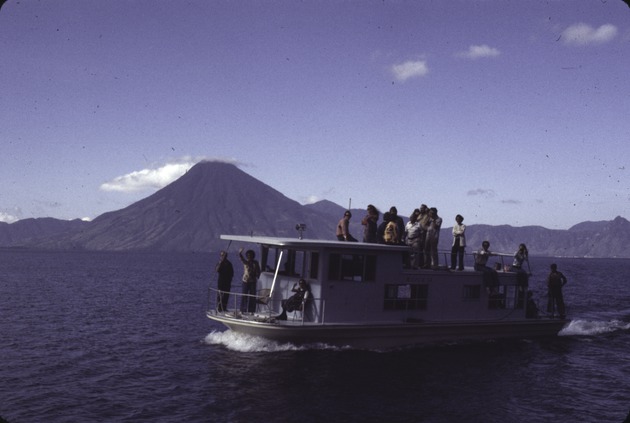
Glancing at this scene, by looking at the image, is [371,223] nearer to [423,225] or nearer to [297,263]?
[423,225]

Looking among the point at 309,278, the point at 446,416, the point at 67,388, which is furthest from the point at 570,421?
the point at 67,388

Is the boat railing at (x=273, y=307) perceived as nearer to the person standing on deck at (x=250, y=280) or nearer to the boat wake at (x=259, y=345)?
the person standing on deck at (x=250, y=280)

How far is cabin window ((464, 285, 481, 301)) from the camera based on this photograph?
26.5 meters

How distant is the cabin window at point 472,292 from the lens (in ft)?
86.9

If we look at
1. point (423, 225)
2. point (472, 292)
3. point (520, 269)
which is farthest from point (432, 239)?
point (520, 269)

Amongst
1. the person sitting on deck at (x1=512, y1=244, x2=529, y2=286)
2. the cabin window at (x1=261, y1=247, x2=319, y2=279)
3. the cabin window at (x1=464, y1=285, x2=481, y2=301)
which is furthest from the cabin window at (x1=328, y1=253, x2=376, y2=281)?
the person sitting on deck at (x1=512, y1=244, x2=529, y2=286)

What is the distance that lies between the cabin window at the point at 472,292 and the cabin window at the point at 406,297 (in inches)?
99.1

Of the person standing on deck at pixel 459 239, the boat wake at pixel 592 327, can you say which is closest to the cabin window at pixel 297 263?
the person standing on deck at pixel 459 239

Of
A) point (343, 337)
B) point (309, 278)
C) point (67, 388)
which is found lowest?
point (67, 388)

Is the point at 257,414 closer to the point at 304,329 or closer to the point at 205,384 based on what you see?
the point at 205,384

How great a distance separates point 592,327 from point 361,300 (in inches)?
778

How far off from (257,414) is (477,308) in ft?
46.7

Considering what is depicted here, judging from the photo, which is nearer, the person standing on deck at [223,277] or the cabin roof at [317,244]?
the cabin roof at [317,244]

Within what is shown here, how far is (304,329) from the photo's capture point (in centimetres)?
2197
